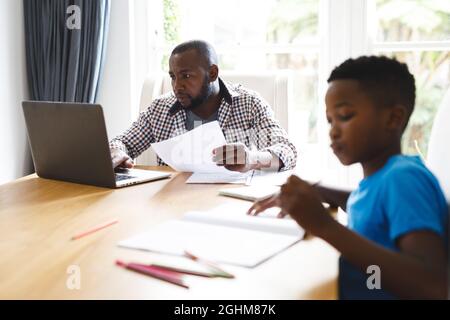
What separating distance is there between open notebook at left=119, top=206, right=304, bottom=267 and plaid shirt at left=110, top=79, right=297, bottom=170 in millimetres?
913

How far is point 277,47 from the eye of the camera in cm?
291

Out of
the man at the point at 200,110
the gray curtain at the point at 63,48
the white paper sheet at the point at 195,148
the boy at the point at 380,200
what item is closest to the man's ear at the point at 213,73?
the man at the point at 200,110

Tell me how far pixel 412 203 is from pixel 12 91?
2.40 m

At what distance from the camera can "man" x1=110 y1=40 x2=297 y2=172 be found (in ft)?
6.33

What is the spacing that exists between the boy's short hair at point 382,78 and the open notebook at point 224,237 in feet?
0.90

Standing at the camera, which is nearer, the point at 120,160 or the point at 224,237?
the point at 224,237

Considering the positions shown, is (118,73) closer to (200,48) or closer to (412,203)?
(200,48)

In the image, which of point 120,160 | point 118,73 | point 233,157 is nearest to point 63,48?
point 118,73

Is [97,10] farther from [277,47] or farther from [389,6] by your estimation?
[389,6]

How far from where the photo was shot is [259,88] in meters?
2.15

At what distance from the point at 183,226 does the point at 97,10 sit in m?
1.98

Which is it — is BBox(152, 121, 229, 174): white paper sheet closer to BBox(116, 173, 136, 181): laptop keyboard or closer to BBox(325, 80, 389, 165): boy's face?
BBox(116, 173, 136, 181): laptop keyboard
